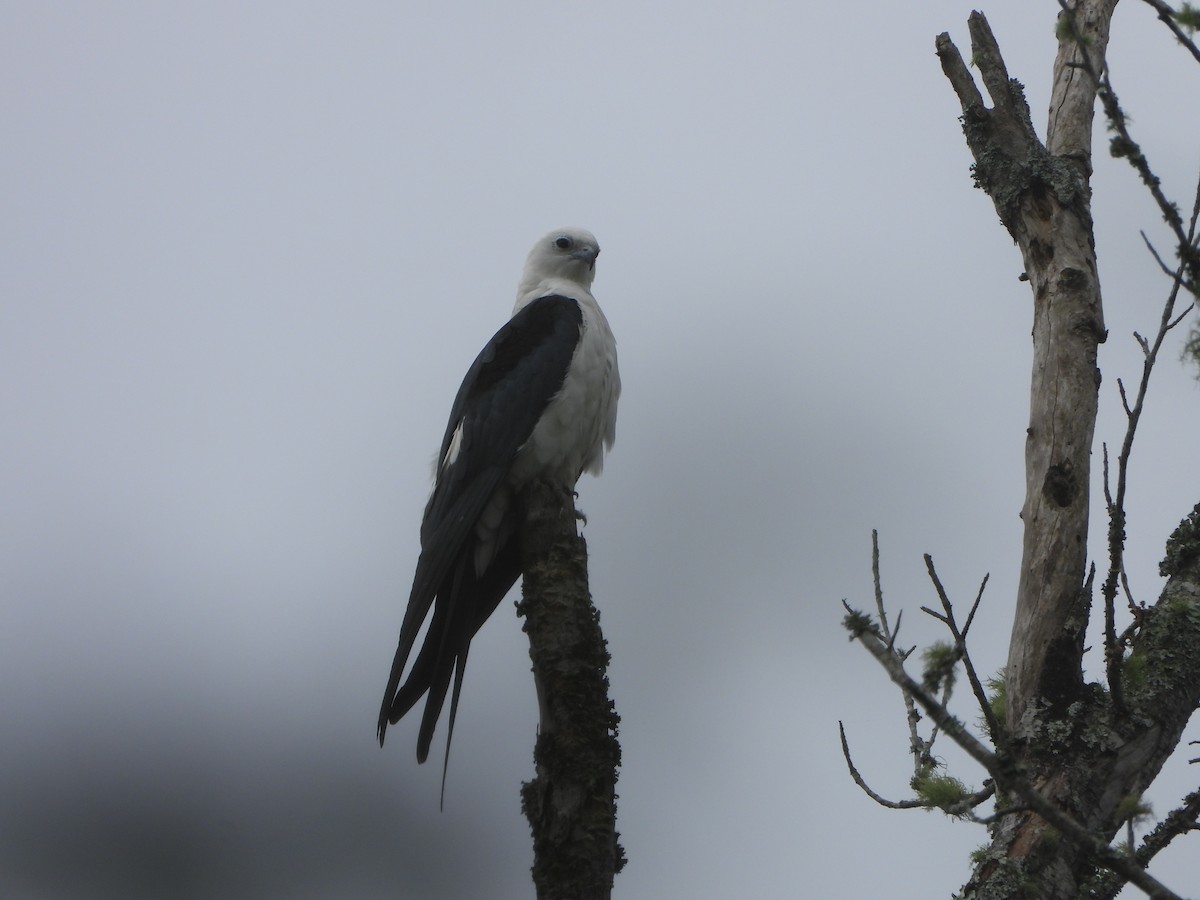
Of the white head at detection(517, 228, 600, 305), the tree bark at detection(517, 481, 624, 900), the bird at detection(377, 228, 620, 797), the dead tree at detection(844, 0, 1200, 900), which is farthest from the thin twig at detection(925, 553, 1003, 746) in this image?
the white head at detection(517, 228, 600, 305)

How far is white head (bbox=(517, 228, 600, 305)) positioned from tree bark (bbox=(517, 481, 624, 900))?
99.1 inches

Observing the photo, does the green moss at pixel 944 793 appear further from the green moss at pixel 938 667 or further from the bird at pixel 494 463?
the bird at pixel 494 463

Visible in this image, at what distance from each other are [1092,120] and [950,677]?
257 centimetres

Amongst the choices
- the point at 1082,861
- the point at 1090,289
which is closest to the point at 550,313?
the point at 1090,289

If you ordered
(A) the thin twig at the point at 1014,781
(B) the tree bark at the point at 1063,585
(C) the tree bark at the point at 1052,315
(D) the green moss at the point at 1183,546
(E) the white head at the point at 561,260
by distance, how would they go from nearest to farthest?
1. (A) the thin twig at the point at 1014,781
2. (B) the tree bark at the point at 1063,585
3. (C) the tree bark at the point at 1052,315
4. (D) the green moss at the point at 1183,546
5. (E) the white head at the point at 561,260

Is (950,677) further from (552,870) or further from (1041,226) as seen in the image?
(1041,226)

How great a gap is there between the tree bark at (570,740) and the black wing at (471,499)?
660 millimetres

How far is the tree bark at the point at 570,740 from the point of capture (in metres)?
3.18

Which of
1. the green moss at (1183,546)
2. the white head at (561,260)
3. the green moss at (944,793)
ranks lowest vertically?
the green moss at (944,793)

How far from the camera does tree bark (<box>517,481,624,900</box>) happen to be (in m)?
3.18

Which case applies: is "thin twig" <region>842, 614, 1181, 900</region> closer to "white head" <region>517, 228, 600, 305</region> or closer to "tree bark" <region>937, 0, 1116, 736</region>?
"tree bark" <region>937, 0, 1116, 736</region>

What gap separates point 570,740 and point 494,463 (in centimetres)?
162

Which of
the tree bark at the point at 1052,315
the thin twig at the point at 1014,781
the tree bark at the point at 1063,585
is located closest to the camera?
the thin twig at the point at 1014,781

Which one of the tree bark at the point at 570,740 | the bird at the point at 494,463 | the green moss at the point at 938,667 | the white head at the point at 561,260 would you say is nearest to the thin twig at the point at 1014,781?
the green moss at the point at 938,667
